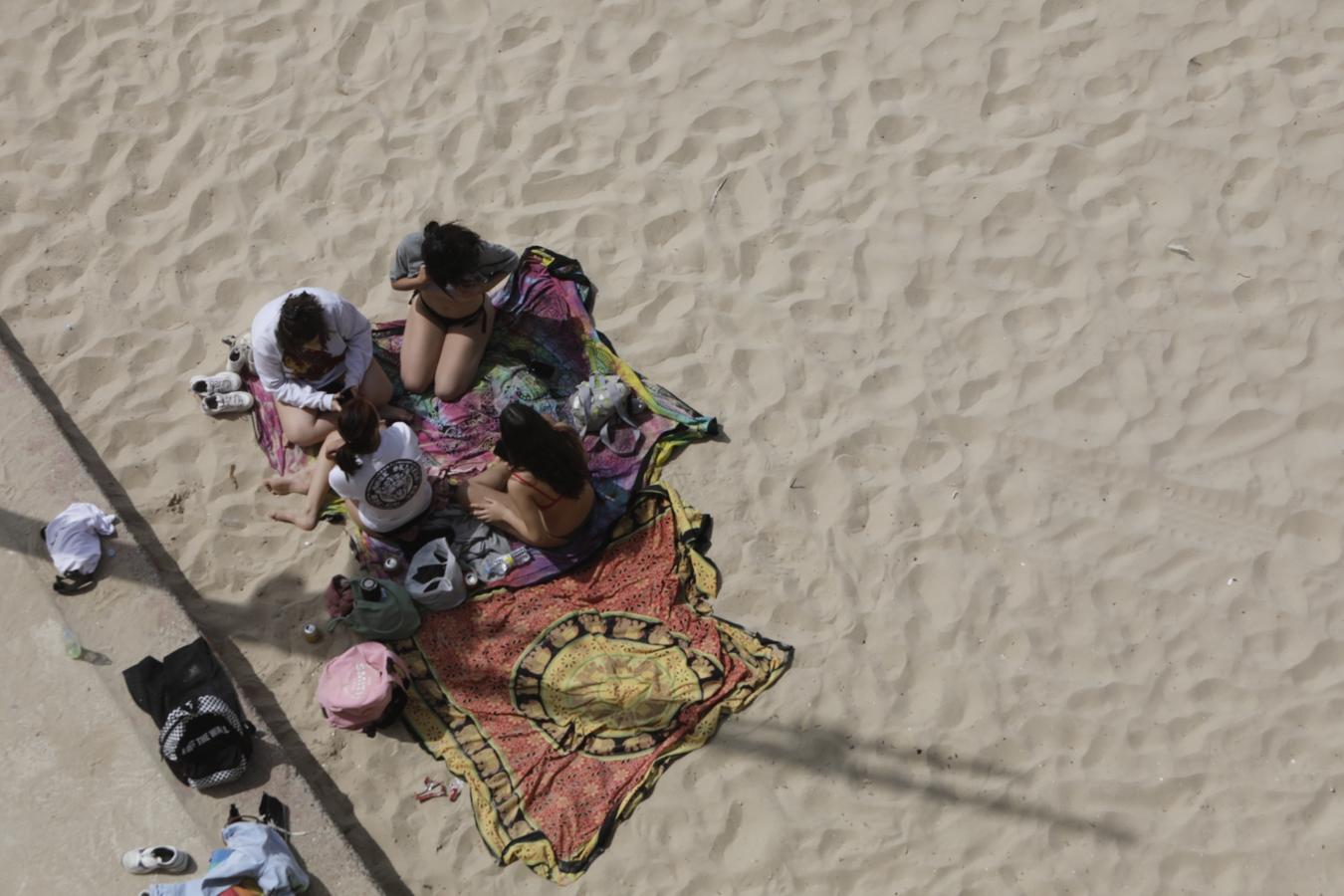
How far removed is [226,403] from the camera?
17.7 ft

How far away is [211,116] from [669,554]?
11.8 feet

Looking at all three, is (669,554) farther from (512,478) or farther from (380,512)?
(380,512)

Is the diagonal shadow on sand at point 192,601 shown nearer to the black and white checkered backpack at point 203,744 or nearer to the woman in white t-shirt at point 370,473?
the black and white checkered backpack at point 203,744

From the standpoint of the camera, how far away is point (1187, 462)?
5.27 meters

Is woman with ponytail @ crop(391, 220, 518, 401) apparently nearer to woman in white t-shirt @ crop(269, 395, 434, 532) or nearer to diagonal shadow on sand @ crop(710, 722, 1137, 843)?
woman in white t-shirt @ crop(269, 395, 434, 532)

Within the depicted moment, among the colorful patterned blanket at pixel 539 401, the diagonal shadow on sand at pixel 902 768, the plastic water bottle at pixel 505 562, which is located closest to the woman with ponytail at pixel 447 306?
the colorful patterned blanket at pixel 539 401

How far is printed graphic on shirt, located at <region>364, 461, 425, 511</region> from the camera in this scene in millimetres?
4699

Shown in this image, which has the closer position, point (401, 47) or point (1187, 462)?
point (1187, 462)

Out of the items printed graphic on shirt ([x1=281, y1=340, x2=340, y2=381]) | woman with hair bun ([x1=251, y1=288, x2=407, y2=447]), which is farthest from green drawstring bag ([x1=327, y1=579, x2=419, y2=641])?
printed graphic on shirt ([x1=281, y1=340, x2=340, y2=381])

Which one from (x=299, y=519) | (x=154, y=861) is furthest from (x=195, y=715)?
(x=299, y=519)

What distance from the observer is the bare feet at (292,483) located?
5.17 metres

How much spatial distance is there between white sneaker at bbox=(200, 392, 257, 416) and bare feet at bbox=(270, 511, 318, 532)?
59cm

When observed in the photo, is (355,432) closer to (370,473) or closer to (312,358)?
(370,473)

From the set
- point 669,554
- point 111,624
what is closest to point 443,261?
point 669,554
